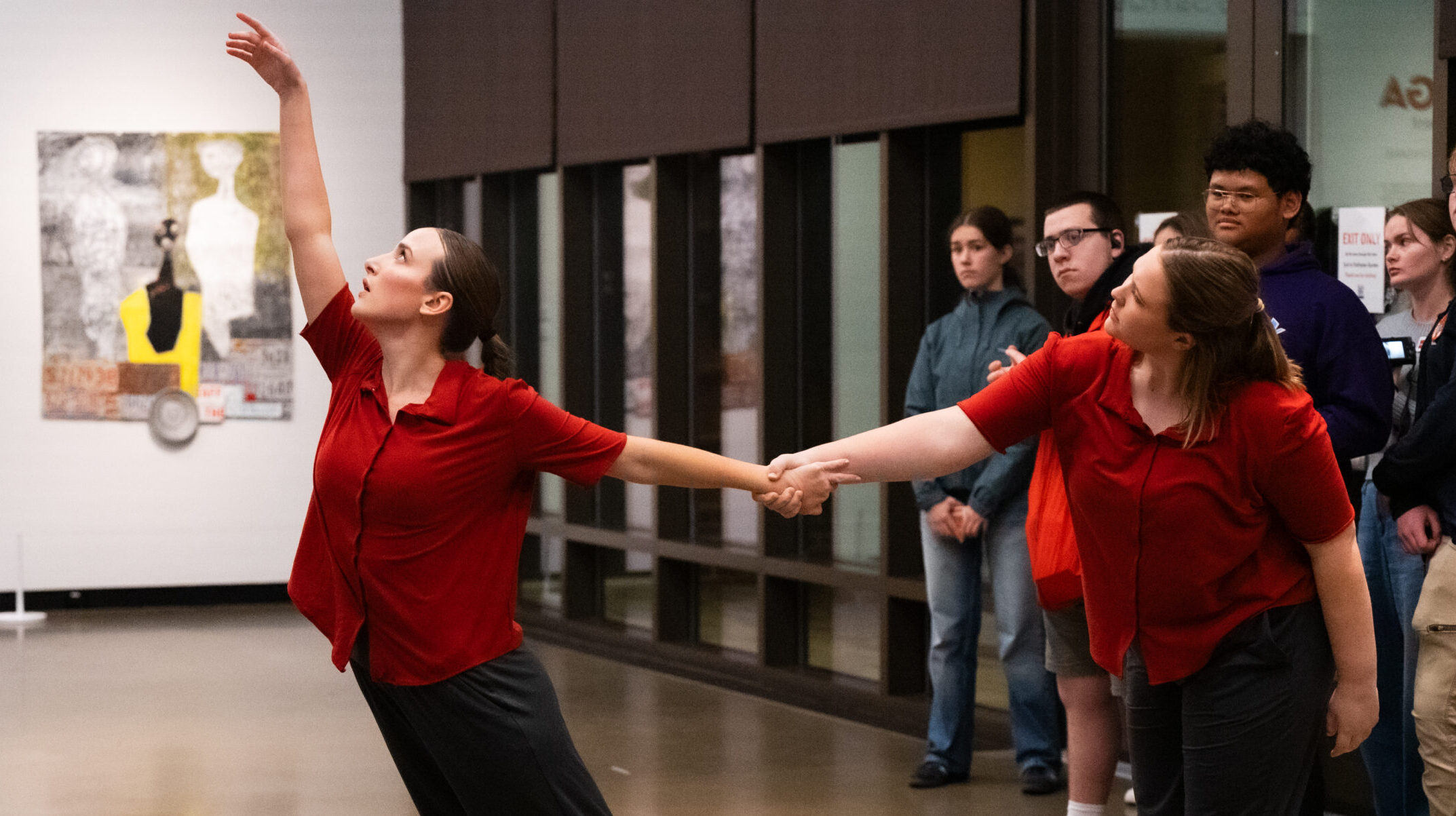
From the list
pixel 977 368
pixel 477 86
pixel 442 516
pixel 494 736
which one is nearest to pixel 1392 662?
pixel 977 368

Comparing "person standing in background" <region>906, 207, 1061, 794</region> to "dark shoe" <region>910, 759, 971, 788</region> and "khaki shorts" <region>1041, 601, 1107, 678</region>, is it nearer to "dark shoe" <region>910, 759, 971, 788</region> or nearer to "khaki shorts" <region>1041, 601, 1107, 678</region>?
"dark shoe" <region>910, 759, 971, 788</region>

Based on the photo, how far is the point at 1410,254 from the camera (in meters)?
3.78

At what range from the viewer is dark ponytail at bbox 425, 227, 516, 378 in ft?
8.61

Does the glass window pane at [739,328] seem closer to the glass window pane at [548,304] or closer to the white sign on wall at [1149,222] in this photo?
the glass window pane at [548,304]

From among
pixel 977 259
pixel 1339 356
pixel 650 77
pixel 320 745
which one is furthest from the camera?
pixel 650 77

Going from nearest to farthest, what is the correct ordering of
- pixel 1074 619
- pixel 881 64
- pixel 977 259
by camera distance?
pixel 1074 619 → pixel 977 259 → pixel 881 64

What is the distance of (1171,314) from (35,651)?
6781 mm

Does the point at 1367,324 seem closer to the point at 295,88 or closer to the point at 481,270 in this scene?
the point at 481,270

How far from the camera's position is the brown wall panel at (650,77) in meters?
6.55

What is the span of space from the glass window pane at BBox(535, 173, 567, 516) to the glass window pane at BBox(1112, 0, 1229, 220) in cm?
372

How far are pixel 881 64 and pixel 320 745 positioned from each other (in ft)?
10.7

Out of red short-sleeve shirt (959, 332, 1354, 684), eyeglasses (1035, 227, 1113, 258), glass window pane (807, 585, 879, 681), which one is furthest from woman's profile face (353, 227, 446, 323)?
glass window pane (807, 585, 879, 681)

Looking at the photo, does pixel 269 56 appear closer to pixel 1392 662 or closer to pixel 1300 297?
pixel 1300 297

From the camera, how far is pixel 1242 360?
2.28 m
